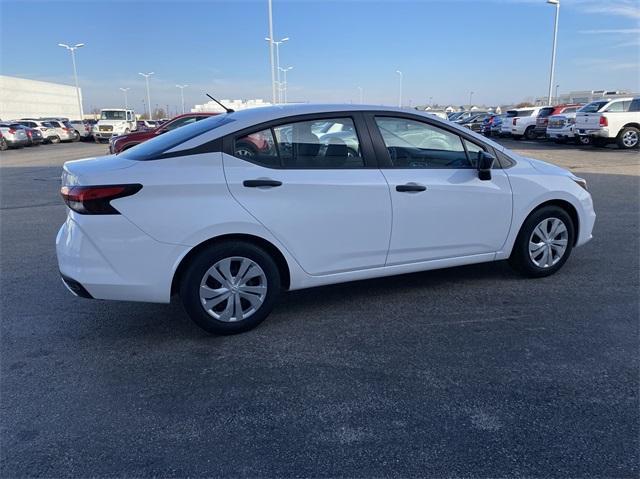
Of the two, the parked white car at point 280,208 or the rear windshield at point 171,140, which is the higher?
the rear windshield at point 171,140

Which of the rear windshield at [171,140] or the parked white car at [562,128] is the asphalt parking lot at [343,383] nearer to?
the rear windshield at [171,140]

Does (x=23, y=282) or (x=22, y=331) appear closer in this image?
(x=22, y=331)

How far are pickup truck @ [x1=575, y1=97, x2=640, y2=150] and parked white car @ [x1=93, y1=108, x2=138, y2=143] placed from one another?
29.8m

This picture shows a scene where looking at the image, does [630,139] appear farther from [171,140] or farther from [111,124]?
[111,124]

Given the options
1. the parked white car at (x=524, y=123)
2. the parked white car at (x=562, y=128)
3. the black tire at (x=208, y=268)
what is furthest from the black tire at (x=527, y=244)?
the parked white car at (x=524, y=123)

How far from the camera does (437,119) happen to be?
452 centimetres

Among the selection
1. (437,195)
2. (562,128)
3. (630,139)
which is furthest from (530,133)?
(437,195)

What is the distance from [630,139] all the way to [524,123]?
9110 mm

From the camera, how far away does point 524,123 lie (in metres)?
28.4

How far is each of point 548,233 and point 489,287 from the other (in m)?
0.79

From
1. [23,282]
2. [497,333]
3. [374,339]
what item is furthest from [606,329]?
[23,282]

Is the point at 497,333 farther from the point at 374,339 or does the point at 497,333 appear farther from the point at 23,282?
the point at 23,282

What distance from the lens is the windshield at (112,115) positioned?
38272 millimetres

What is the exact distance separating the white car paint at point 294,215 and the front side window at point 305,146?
8cm
